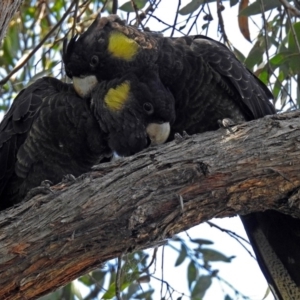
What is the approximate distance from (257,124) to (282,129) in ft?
0.27

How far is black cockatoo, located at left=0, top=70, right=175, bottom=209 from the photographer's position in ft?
7.73

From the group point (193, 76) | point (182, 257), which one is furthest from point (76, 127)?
point (182, 257)

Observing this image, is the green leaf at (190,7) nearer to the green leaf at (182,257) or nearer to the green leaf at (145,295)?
the green leaf at (182,257)

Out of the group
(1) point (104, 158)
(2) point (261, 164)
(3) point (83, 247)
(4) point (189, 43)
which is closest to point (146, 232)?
(3) point (83, 247)

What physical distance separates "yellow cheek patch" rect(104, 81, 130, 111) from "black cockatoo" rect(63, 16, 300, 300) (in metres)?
0.10

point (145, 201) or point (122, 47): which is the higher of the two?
point (122, 47)

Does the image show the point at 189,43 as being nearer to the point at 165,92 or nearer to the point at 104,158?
the point at 165,92

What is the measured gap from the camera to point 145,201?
1.72 m

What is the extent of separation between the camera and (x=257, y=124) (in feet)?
6.20

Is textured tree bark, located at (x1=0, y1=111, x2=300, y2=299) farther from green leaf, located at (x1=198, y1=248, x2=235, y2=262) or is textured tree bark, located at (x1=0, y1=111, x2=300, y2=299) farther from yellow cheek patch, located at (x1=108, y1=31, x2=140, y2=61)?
green leaf, located at (x1=198, y1=248, x2=235, y2=262)

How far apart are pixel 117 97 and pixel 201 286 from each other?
1179 mm

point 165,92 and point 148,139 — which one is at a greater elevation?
point 165,92

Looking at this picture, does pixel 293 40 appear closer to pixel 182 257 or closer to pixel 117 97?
pixel 117 97

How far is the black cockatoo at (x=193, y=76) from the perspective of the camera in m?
2.44
